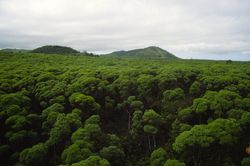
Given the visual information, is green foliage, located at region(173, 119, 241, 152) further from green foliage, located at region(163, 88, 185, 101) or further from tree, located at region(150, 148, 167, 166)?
green foliage, located at region(163, 88, 185, 101)

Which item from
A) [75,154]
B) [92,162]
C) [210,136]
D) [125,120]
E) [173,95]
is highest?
[173,95]

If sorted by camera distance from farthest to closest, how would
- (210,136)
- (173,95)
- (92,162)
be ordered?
(173,95) → (210,136) → (92,162)

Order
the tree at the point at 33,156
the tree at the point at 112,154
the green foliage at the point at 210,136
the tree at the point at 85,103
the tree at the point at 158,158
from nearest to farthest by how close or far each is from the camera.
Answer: the green foliage at the point at 210,136 < the tree at the point at 33,156 < the tree at the point at 112,154 < the tree at the point at 158,158 < the tree at the point at 85,103

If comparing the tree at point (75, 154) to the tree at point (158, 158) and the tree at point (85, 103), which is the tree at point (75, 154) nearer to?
the tree at point (158, 158)

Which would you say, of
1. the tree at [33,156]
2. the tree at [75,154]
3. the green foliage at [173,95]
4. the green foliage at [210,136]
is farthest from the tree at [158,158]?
the tree at [33,156]

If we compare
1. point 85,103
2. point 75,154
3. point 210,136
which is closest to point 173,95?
point 210,136

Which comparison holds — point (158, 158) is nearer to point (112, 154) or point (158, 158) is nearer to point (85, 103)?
point (112, 154)

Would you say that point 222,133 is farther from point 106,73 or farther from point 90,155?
point 106,73

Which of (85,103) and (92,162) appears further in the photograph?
(85,103)
